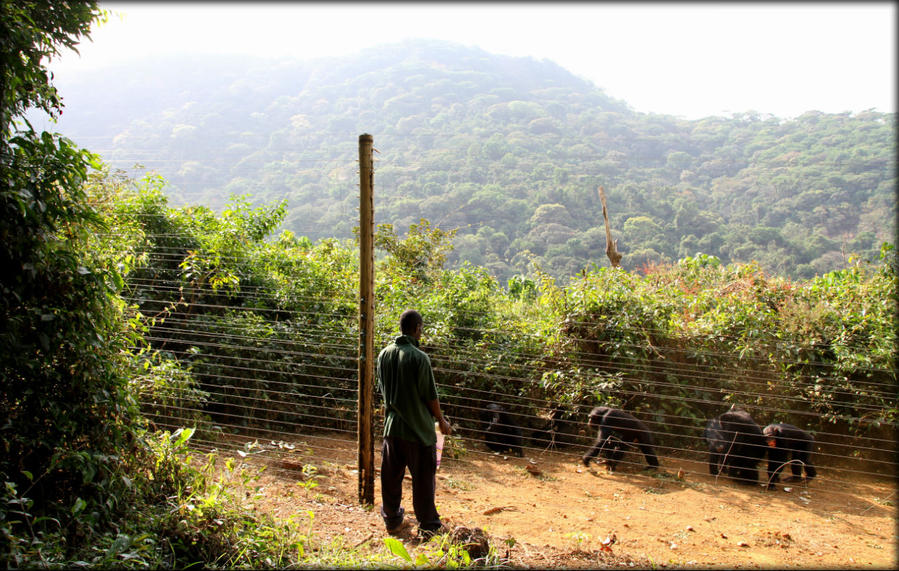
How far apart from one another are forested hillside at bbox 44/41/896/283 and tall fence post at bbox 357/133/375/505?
0.46 metres

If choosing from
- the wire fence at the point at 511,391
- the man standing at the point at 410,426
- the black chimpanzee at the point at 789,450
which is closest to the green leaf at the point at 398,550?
the man standing at the point at 410,426

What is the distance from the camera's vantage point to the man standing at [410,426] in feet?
11.6

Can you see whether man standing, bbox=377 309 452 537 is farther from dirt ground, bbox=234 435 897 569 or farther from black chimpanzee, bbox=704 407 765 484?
black chimpanzee, bbox=704 407 765 484

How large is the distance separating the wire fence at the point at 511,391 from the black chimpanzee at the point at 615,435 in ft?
0.57

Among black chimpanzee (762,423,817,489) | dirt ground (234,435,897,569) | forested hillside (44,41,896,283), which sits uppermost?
forested hillside (44,41,896,283)

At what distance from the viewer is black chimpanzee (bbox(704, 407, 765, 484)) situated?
5.51 metres

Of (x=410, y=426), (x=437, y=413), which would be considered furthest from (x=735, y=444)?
(x=410, y=426)

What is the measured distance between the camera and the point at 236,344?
6.43 m

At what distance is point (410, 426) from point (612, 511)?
7.42 feet

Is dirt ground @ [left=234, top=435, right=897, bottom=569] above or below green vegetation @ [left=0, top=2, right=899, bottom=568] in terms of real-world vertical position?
below

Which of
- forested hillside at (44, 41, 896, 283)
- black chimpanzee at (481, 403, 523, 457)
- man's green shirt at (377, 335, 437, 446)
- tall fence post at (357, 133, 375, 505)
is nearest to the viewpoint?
man's green shirt at (377, 335, 437, 446)

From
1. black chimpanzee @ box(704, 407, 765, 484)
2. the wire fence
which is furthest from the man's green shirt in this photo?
black chimpanzee @ box(704, 407, 765, 484)

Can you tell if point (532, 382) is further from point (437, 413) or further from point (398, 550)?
point (398, 550)

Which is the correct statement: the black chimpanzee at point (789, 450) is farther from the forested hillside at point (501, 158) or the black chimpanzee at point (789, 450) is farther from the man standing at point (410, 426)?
the man standing at point (410, 426)
